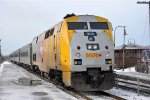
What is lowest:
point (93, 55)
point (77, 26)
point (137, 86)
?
point (137, 86)

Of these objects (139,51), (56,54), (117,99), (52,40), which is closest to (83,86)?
(117,99)

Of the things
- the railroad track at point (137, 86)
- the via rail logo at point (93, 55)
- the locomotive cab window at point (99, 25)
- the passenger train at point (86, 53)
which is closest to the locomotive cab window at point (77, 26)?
the passenger train at point (86, 53)

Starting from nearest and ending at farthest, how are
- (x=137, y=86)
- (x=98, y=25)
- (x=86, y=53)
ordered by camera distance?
(x=86, y=53) → (x=137, y=86) → (x=98, y=25)

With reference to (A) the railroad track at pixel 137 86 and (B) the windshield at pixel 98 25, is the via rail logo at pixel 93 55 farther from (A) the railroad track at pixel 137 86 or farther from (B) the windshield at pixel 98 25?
(A) the railroad track at pixel 137 86

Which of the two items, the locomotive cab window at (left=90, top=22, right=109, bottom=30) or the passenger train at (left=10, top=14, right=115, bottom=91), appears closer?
the passenger train at (left=10, top=14, right=115, bottom=91)

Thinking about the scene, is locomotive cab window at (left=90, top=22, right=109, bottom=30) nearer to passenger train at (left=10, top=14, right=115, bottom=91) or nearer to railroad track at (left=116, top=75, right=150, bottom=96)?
passenger train at (left=10, top=14, right=115, bottom=91)

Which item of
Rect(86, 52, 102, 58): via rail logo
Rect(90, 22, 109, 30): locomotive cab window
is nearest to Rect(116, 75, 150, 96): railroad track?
Rect(86, 52, 102, 58): via rail logo

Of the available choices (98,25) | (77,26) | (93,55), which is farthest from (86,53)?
(98,25)

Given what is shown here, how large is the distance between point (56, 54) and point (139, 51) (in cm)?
3860

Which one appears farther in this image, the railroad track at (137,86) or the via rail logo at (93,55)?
the railroad track at (137,86)

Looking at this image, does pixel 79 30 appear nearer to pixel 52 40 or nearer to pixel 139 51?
pixel 52 40

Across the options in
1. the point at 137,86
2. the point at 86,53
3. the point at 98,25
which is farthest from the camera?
the point at 98,25

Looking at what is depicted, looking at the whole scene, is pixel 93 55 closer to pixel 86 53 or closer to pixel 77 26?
pixel 86 53

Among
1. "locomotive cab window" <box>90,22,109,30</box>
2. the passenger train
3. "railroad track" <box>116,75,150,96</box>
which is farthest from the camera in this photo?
"locomotive cab window" <box>90,22,109,30</box>
